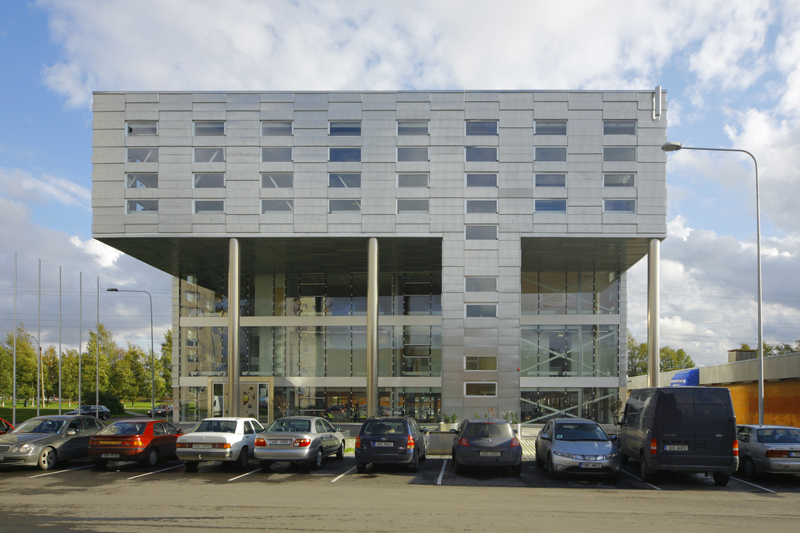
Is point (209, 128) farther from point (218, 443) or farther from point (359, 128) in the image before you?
point (218, 443)

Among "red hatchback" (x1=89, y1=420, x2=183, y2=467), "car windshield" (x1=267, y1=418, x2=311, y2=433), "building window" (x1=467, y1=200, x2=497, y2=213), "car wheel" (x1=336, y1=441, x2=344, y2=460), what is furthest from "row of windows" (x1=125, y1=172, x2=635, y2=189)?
"car windshield" (x1=267, y1=418, x2=311, y2=433)

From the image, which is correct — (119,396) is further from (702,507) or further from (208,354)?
(702,507)

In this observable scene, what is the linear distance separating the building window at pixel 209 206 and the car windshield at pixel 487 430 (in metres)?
19.6

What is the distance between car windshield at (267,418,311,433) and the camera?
1866cm

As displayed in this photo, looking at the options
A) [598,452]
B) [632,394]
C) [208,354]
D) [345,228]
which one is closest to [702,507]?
[598,452]

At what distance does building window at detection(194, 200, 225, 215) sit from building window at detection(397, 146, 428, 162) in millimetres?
9152

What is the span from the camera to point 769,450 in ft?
54.2

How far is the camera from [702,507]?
13.0 metres

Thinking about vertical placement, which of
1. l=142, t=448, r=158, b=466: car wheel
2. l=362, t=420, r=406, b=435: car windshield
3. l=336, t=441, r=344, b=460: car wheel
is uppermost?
l=362, t=420, r=406, b=435: car windshield

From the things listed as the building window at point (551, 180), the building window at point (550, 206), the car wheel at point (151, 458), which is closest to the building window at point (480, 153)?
the building window at point (551, 180)

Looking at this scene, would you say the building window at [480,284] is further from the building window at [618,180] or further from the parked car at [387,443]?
the parked car at [387,443]

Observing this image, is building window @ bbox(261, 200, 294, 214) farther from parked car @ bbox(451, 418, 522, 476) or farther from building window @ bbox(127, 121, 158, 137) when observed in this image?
parked car @ bbox(451, 418, 522, 476)

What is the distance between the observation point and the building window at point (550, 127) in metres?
32.8

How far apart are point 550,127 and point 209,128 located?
1716 centimetres
